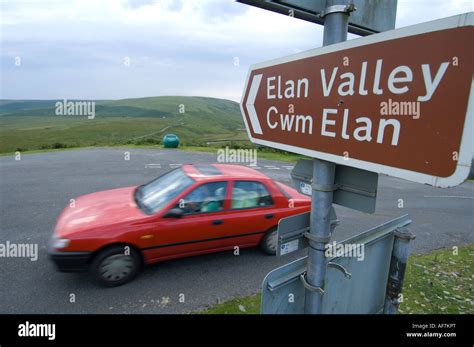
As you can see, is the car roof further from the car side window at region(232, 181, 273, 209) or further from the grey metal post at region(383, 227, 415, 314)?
the grey metal post at region(383, 227, 415, 314)

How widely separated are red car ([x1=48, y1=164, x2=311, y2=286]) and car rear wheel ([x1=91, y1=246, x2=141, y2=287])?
0.04 ft

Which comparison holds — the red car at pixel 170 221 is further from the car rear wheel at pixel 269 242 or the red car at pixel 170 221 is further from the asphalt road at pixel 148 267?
the asphalt road at pixel 148 267

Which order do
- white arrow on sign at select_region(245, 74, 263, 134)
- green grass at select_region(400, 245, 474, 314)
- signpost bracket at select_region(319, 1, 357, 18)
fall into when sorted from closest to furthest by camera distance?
signpost bracket at select_region(319, 1, 357, 18) → white arrow on sign at select_region(245, 74, 263, 134) → green grass at select_region(400, 245, 474, 314)

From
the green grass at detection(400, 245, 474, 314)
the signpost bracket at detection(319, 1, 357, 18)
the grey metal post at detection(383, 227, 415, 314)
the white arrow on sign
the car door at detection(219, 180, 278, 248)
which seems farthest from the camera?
the car door at detection(219, 180, 278, 248)

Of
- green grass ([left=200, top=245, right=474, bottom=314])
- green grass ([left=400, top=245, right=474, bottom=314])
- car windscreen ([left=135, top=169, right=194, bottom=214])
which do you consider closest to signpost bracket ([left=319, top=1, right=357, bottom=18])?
green grass ([left=200, top=245, right=474, bottom=314])

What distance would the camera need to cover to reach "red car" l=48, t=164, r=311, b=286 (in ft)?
11.5

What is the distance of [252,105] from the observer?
1.59 metres

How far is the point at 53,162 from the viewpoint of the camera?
1239cm

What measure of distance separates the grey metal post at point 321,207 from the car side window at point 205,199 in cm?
274

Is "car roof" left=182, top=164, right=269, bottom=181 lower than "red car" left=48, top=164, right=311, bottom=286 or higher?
higher

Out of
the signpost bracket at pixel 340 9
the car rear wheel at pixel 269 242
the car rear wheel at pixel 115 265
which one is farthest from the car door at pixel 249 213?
the signpost bracket at pixel 340 9

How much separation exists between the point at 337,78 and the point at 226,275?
352 centimetres
